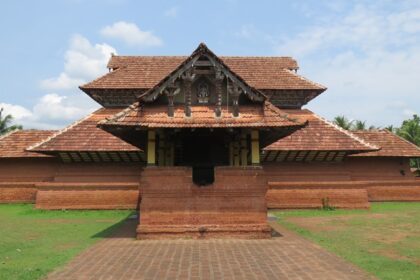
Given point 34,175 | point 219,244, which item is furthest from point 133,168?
point 219,244

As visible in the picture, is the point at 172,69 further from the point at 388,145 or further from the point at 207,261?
the point at 207,261

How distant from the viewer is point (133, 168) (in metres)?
18.9

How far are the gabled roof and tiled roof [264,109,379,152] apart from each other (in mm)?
2464

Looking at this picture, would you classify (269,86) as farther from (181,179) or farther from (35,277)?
(35,277)

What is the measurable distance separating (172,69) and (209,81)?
11.6 m

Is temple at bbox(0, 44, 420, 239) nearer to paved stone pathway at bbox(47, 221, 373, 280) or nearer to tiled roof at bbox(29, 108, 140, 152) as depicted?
tiled roof at bbox(29, 108, 140, 152)

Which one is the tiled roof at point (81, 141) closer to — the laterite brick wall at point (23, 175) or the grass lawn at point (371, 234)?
the laterite brick wall at point (23, 175)

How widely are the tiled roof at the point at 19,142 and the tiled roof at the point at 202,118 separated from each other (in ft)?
38.4

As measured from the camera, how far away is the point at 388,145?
71.3 feet

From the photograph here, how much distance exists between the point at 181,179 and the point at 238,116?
2.48 metres

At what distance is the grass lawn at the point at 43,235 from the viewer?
7.62 meters

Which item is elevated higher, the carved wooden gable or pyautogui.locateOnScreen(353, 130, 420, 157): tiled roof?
the carved wooden gable

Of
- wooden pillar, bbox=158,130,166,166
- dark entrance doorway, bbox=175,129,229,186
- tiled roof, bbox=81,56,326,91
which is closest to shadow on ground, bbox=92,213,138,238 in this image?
wooden pillar, bbox=158,130,166,166

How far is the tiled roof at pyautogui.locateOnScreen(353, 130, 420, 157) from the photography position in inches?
824
